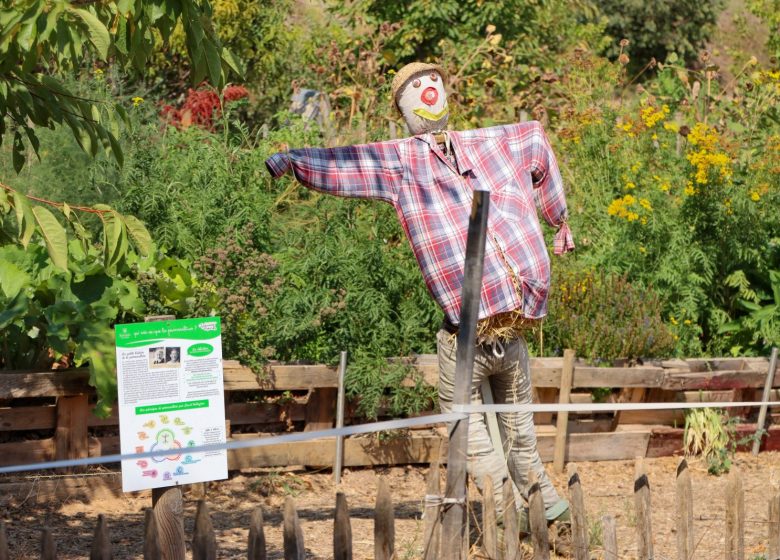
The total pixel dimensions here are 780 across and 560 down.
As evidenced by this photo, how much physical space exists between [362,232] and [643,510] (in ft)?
9.83

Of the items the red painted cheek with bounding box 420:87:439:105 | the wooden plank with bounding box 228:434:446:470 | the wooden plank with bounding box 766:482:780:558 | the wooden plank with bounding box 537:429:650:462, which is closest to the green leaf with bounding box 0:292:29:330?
the wooden plank with bounding box 228:434:446:470

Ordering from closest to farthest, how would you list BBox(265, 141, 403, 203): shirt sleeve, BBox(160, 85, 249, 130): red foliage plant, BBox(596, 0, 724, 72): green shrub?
BBox(265, 141, 403, 203): shirt sleeve < BBox(160, 85, 249, 130): red foliage plant < BBox(596, 0, 724, 72): green shrub

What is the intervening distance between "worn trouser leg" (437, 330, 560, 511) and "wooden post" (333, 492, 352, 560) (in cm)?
132

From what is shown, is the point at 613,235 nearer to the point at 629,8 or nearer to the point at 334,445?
the point at 334,445

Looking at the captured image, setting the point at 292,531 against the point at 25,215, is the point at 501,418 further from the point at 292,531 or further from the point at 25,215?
the point at 25,215

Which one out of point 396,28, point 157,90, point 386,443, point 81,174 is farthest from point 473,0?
point 386,443

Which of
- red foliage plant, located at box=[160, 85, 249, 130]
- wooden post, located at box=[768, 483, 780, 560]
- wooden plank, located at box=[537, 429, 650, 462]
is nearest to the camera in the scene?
wooden post, located at box=[768, 483, 780, 560]

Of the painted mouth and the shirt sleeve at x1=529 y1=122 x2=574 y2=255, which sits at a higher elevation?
the painted mouth

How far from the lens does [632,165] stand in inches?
297

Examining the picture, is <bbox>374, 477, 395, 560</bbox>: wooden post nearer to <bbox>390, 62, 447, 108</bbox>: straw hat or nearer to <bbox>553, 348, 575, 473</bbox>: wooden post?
<bbox>390, 62, 447, 108</bbox>: straw hat

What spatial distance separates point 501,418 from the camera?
4.75 metres

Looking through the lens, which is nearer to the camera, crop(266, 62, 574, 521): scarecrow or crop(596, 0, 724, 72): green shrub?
crop(266, 62, 574, 521): scarecrow

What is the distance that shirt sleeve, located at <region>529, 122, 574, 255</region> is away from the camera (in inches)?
182

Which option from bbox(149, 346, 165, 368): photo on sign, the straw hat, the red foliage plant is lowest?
bbox(149, 346, 165, 368): photo on sign
